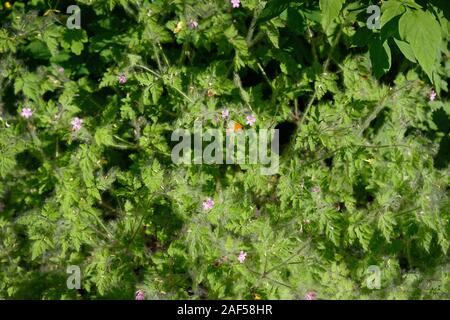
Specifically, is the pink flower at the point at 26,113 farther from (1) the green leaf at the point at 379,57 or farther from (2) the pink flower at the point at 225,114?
(1) the green leaf at the point at 379,57

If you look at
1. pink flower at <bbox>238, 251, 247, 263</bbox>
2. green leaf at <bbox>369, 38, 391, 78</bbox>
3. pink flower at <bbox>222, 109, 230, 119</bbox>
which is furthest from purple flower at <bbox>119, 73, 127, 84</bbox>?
green leaf at <bbox>369, 38, 391, 78</bbox>

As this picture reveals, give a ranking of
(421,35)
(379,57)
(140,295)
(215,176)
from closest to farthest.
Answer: (421,35) < (379,57) < (140,295) < (215,176)

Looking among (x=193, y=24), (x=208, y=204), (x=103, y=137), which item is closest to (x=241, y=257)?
(x=208, y=204)

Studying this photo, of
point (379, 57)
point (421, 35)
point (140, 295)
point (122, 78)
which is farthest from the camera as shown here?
point (122, 78)

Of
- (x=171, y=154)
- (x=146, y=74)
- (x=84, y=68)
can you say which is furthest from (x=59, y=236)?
(x=84, y=68)

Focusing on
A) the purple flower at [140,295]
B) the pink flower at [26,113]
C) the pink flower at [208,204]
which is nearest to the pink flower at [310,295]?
the pink flower at [208,204]

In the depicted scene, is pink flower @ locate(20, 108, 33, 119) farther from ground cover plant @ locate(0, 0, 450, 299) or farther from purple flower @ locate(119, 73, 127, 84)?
purple flower @ locate(119, 73, 127, 84)

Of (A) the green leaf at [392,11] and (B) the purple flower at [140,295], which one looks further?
(B) the purple flower at [140,295]

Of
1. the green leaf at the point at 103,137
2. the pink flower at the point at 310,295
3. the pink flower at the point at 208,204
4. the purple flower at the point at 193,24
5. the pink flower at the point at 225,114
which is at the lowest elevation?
the pink flower at the point at 310,295

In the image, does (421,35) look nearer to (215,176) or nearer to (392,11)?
(392,11)
